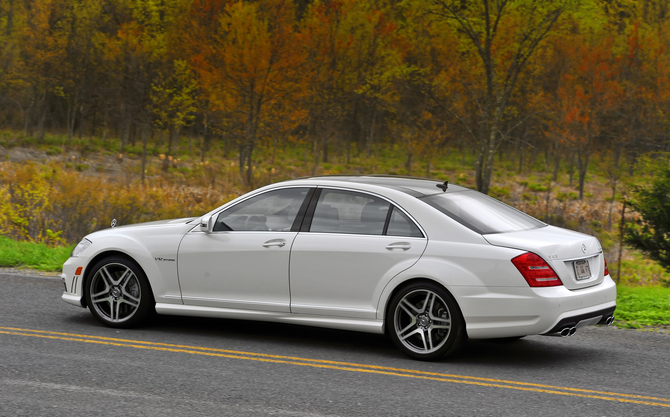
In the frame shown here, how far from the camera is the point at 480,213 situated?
619 centimetres

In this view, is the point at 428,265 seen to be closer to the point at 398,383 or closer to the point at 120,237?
the point at 398,383

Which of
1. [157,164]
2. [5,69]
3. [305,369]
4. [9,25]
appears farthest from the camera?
[9,25]

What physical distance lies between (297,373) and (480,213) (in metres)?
2.12

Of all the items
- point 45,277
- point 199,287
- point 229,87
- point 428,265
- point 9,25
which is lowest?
point 45,277

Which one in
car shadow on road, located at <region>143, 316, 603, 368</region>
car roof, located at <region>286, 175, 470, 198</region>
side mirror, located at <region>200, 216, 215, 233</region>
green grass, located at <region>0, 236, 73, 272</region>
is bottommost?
green grass, located at <region>0, 236, 73, 272</region>

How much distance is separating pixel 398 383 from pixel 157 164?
41177 millimetres

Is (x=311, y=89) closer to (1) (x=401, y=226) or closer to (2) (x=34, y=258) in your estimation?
(2) (x=34, y=258)

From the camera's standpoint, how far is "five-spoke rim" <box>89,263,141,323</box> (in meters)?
6.84

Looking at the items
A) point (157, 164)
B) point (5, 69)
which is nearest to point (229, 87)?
point (157, 164)

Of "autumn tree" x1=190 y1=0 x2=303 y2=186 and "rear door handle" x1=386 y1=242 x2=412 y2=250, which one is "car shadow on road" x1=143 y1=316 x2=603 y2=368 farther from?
"autumn tree" x1=190 y1=0 x2=303 y2=186

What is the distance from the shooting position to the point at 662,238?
46.6 feet

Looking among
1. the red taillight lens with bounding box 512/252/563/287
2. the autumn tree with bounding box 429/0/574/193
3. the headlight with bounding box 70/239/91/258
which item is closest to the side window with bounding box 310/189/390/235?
the red taillight lens with bounding box 512/252/563/287

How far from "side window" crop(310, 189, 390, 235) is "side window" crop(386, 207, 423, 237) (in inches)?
2.8

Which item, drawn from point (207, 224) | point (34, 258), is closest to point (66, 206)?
point (34, 258)
